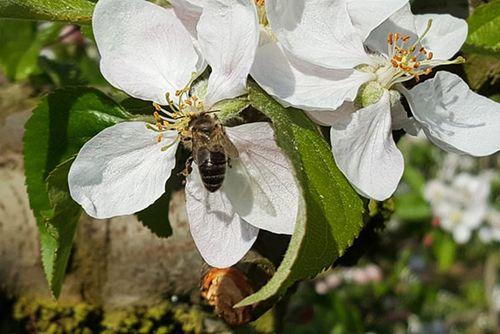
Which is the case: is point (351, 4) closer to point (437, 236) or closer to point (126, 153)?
point (126, 153)

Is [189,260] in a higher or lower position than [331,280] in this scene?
higher

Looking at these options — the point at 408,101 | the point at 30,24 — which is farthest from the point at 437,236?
the point at 408,101

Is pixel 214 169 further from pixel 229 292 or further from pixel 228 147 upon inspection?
pixel 229 292

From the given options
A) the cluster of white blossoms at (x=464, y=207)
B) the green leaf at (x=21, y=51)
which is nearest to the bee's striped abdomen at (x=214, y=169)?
the green leaf at (x=21, y=51)

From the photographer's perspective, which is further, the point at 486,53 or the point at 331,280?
the point at 331,280

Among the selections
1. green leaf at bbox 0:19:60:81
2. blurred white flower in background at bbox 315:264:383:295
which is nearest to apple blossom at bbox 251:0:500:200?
green leaf at bbox 0:19:60:81

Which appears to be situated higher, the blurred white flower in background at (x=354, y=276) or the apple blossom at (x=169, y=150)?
the apple blossom at (x=169, y=150)

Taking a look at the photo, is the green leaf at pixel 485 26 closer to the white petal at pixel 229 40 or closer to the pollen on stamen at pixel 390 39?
the pollen on stamen at pixel 390 39
